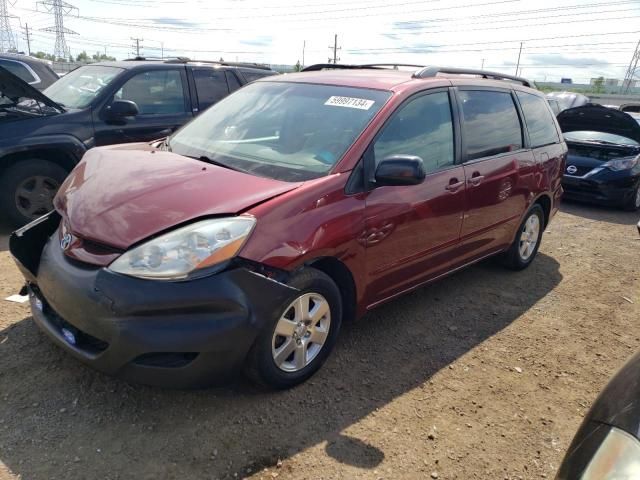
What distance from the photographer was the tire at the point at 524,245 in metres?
4.94

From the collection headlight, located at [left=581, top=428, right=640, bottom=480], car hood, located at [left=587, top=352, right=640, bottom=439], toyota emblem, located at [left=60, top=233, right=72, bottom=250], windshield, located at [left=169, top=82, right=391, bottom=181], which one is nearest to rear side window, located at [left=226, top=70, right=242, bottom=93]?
windshield, located at [left=169, top=82, right=391, bottom=181]

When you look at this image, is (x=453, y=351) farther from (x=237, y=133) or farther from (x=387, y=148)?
(x=237, y=133)

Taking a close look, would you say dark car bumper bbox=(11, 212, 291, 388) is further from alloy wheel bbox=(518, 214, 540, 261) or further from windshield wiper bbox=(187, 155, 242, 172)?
alloy wheel bbox=(518, 214, 540, 261)

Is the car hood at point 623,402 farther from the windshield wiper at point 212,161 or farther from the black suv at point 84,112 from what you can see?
the black suv at point 84,112

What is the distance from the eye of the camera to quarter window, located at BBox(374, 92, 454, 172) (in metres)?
3.31

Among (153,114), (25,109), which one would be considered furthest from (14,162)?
(153,114)

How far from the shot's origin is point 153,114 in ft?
19.5

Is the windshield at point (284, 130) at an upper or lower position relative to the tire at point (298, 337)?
upper

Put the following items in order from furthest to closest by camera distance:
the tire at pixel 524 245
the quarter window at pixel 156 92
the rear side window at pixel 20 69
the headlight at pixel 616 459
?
1. the rear side window at pixel 20 69
2. the quarter window at pixel 156 92
3. the tire at pixel 524 245
4. the headlight at pixel 616 459

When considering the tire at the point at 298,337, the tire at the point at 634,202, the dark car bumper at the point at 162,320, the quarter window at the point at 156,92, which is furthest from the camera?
the tire at the point at 634,202

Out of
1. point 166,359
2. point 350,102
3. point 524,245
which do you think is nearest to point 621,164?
point 524,245

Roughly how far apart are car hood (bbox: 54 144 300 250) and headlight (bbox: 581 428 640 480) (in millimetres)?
1776

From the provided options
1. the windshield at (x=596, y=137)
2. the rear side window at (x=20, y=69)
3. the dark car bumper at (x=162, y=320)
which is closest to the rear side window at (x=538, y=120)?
the dark car bumper at (x=162, y=320)

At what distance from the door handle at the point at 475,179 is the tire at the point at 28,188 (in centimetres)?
Result: 390
